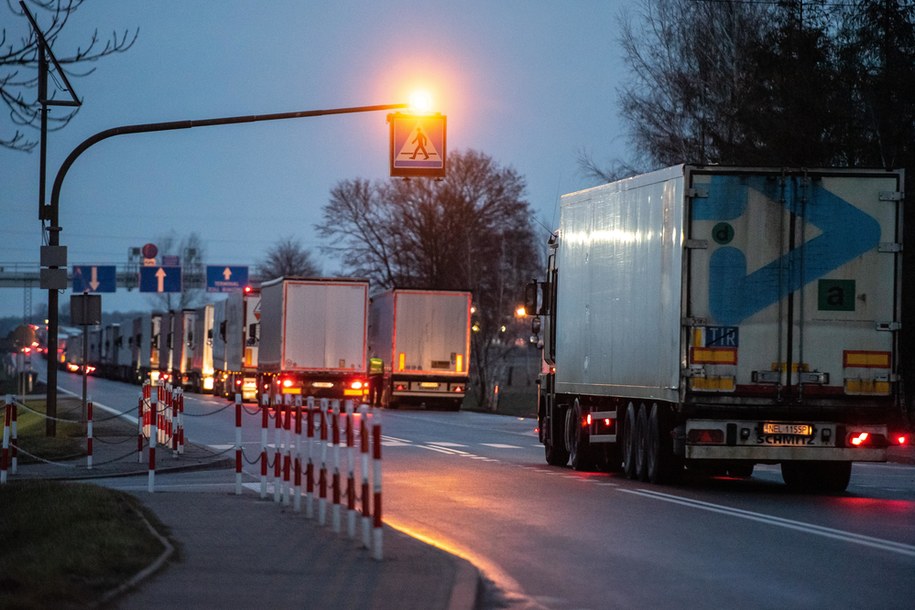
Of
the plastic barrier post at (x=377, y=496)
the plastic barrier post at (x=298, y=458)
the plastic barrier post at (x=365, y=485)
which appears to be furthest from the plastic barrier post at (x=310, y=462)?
the plastic barrier post at (x=377, y=496)

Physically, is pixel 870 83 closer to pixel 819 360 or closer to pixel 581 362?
pixel 581 362

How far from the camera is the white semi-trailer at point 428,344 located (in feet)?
181

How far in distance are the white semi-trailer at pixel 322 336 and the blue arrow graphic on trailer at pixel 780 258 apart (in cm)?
3031

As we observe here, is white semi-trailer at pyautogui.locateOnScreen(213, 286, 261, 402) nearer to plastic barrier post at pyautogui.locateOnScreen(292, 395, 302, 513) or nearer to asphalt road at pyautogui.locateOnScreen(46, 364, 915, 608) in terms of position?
asphalt road at pyautogui.locateOnScreen(46, 364, 915, 608)

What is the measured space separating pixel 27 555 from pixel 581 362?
13287 mm

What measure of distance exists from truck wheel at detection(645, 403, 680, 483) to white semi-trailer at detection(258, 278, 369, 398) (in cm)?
2902

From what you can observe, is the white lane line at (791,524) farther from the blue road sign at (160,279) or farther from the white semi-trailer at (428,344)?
the blue road sign at (160,279)

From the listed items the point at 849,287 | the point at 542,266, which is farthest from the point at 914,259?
the point at 542,266

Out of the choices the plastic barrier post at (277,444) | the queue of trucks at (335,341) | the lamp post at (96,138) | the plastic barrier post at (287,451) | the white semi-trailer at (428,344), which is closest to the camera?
the plastic barrier post at (287,451)

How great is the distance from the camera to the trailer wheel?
67.0 feet

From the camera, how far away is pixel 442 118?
29.8 metres

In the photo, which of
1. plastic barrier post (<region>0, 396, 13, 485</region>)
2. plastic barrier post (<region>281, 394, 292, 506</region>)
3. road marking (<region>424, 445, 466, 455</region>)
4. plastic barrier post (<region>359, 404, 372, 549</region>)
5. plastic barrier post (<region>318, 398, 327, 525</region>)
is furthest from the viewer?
road marking (<region>424, 445, 466, 455</region>)

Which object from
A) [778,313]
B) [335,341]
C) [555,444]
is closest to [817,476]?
[778,313]

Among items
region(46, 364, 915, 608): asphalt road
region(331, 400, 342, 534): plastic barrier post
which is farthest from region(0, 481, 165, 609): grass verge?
region(46, 364, 915, 608): asphalt road
